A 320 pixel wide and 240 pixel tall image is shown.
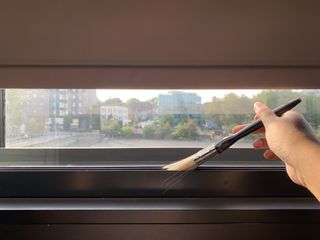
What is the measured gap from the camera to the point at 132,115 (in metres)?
1.00

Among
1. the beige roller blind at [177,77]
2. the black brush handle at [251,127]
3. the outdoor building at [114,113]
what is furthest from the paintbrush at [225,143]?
the outdoor building at [114,113]

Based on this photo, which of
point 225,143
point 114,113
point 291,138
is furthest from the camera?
point 114,113

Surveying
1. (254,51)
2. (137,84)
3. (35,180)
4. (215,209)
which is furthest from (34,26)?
(215,209)

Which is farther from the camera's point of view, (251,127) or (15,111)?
(15,111)

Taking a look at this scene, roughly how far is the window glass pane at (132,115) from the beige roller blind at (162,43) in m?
0.10

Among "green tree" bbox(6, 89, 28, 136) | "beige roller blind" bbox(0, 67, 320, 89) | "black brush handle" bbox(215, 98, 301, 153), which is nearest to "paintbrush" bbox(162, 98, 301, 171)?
"black brush handle" bbox(215, 98, 301, 153)

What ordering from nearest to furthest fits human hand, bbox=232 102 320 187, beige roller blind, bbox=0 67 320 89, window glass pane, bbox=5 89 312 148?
human hand, bbox=232 102 320 187 < beige roller blind, bbox=0 67 320 89 < window glass pane, bbox=5 89 312 148

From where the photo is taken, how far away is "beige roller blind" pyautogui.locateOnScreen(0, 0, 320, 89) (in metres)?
0.86

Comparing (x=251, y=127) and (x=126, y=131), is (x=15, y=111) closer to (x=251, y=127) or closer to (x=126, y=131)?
(x=126, y=131)

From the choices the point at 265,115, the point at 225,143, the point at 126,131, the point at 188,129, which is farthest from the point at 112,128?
the point at 265,115

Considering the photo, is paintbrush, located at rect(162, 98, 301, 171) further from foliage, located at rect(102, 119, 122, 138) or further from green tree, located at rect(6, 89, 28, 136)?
green tree, located at rect(6, 89, 28, 136)

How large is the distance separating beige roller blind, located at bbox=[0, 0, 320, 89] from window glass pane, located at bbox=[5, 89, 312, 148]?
0.31 ft

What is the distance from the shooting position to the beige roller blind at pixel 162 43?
33.9 inches

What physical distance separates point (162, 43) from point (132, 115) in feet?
0.80
